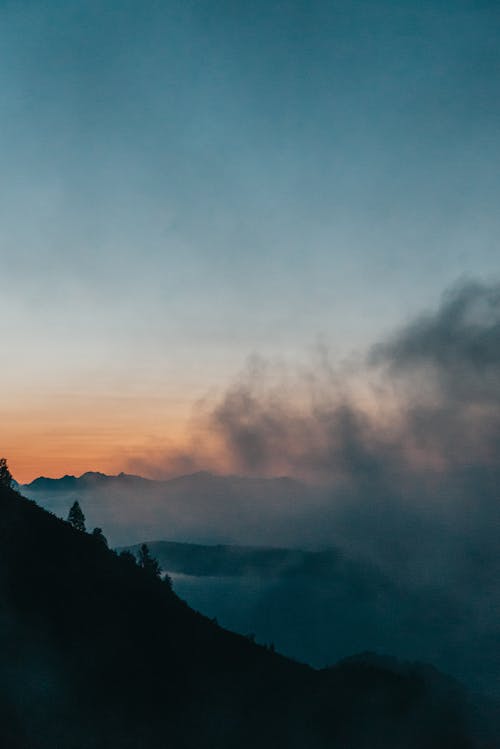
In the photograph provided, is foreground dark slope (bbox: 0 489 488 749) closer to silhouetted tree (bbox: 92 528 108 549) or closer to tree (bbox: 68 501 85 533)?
silhouetted tree (bbox: 92 528 108 549)

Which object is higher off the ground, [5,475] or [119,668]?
[5,475]

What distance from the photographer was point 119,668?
133 metres

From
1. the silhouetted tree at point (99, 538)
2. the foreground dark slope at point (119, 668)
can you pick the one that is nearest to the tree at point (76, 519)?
the silhouetted tree at point (99, 538)

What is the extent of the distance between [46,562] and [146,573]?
128ft

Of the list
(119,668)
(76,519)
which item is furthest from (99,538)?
(119,668)

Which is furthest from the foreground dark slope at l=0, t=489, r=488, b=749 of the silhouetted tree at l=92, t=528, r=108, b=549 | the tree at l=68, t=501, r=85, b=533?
the tree at l=68, t=501, r=85, b=533

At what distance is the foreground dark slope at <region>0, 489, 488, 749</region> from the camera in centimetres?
11144

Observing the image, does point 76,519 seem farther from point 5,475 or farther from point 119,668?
point 119,668

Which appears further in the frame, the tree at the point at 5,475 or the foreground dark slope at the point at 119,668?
the tree at the point at 5,475

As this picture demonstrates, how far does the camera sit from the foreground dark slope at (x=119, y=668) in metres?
111

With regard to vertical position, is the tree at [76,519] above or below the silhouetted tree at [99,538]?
above

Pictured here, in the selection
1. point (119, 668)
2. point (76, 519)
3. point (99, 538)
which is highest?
point (76, 519)

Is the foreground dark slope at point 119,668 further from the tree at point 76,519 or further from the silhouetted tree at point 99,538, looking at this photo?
the tree at point 76,519

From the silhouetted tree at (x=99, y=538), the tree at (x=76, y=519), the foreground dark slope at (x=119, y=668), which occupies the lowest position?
the foreground dark slope at (x=119, y=668)
